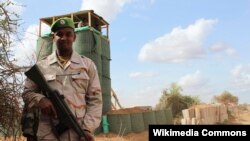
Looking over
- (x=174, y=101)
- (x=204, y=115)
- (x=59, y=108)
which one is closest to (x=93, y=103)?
(x=59, y=108)

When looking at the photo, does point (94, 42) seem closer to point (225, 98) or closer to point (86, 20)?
point (86, 20)

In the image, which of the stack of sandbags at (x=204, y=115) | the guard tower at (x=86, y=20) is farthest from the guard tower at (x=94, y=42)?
the stack of sandbags at (x=204, y=115)

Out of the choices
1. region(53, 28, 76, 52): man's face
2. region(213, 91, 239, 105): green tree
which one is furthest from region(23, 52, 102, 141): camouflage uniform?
region(213, 91, 239, 105): green tree

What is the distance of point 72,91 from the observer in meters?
2.90

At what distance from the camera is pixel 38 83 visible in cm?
281

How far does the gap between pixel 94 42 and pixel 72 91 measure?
1301 cm

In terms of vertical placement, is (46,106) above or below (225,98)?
below

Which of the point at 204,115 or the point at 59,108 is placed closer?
the point at 59,108

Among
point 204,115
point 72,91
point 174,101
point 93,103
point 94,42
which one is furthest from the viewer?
point 174,101

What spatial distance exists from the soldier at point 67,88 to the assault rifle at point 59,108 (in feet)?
0.13

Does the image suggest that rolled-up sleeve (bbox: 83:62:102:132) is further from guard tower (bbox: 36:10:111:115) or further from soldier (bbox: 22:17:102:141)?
guard tower (bbox: 36:10:111:115)

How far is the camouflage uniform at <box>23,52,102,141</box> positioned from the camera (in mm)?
2803

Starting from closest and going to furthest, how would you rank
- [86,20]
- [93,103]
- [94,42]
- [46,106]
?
[46,106] → [93,103] → [94,42] → [86,20]

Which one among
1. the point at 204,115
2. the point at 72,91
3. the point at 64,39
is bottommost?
the point at 204,115
